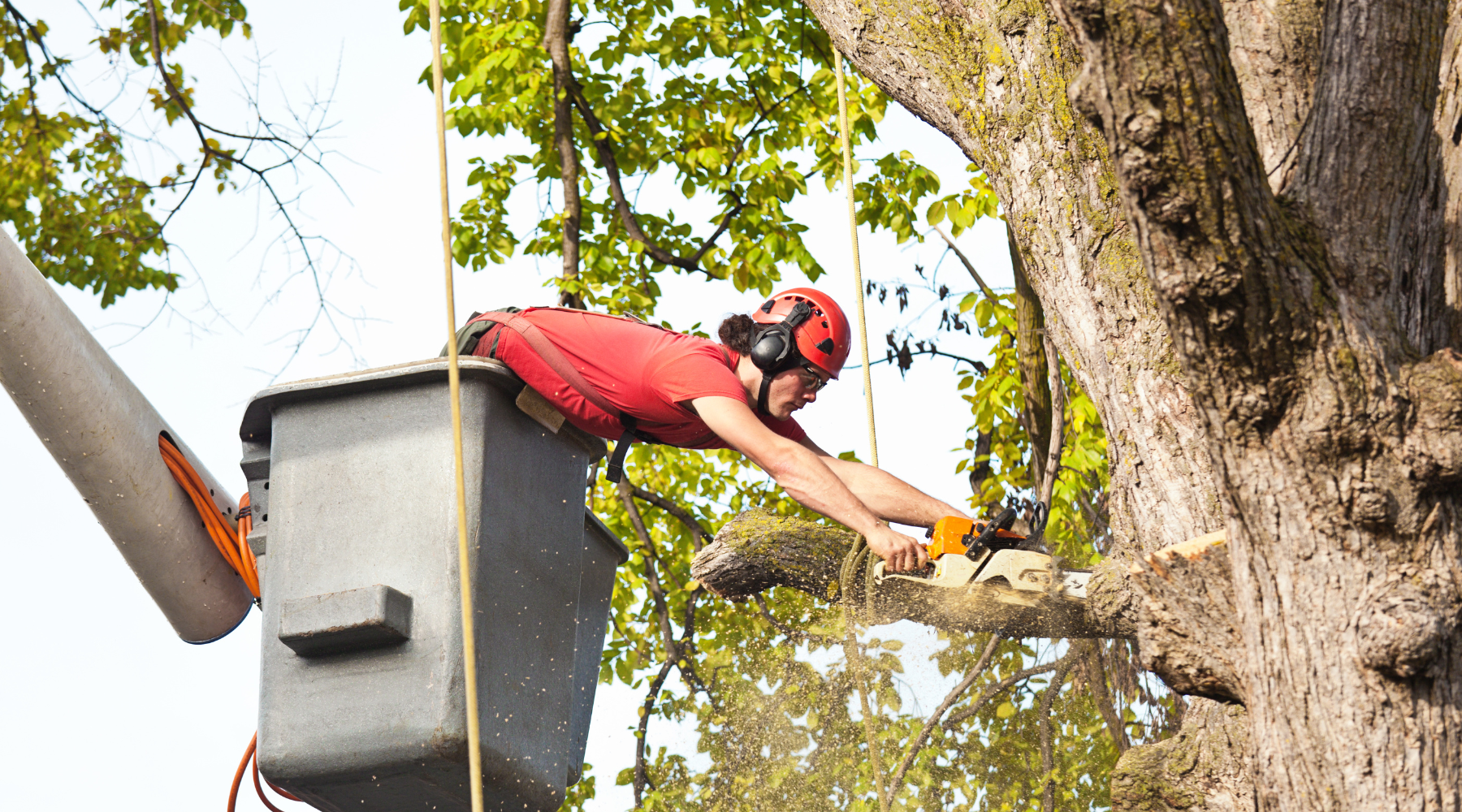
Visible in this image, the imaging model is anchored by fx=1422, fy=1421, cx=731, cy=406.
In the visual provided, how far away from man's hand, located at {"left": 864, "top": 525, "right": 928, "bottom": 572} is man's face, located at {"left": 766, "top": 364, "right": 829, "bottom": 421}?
0.57m

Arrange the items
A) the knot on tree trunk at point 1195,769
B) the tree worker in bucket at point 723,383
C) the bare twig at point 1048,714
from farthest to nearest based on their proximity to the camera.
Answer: the bare twig at point 1048,714
the tree worker in bucket at point 723,383
the knot on tree trunk at point 1195,769

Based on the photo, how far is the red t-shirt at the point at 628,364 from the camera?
3402 millimetres

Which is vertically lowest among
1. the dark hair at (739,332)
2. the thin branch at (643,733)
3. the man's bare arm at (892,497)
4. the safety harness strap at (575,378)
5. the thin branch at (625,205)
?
the thin branch at (643,733)

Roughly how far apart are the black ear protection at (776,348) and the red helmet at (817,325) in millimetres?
15

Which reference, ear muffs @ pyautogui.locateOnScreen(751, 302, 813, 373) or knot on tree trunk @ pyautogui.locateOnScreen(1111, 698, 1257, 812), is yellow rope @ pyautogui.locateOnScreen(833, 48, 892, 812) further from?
knot on tree trunk @ pyautogui.locateOnScreen(1111, 698, 1257, 812)

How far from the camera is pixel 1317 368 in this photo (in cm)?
191

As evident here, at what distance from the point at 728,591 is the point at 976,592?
2.01 ft

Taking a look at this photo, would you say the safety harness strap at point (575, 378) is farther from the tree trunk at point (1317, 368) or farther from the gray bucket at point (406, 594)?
the tree trunk at point (1317, 368)

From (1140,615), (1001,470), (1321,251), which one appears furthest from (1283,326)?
(1001,470)

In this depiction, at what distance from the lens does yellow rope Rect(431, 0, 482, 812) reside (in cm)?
260

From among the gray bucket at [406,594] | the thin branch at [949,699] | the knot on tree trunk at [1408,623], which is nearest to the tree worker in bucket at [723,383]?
A: the gray bucket at [406,594]

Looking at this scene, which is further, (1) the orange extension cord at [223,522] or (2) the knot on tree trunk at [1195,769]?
(1) the orange extension cord at [223,522]

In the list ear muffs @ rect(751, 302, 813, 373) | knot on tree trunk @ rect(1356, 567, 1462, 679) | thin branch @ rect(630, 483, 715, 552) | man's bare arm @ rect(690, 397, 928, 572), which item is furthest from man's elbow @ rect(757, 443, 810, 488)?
thin branch @ rect(630, 483, 715, 552)

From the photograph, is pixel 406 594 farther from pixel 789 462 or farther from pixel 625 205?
pixel 625 205
